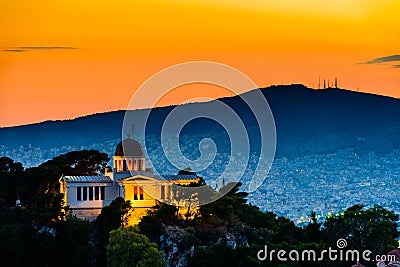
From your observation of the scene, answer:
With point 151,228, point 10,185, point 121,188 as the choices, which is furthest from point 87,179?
point 10,185

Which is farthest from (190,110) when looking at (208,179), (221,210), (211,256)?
(211,256)

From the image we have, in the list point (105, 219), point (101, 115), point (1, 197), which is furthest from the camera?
point (101, 115)

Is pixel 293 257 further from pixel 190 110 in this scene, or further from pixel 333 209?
pixel 333 209

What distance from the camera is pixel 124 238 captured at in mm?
66000

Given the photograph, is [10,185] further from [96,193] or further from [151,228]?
[151,228]

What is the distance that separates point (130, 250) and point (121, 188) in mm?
8039

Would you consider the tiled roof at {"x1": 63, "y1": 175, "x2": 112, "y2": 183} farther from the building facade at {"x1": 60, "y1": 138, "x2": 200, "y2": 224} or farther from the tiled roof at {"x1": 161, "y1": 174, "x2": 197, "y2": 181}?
the tiled roof at {"x1": 161, "y1": 174, "x2": 197, "y2": 181}

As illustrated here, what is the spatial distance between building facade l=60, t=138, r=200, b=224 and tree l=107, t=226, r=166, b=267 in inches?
245

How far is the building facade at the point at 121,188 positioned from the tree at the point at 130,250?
622 cm

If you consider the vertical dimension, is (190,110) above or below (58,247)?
above

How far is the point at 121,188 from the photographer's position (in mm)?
73000

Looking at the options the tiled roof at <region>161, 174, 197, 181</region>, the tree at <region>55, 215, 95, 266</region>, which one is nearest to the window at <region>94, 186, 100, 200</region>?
the tree at <region>55, 215, 95, 266</region>

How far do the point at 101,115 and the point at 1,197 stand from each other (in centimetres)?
11022

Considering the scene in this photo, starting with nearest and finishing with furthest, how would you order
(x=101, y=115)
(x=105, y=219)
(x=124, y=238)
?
(x=124, y=238)
(x=105, y=219)
(x=101, y=115)
